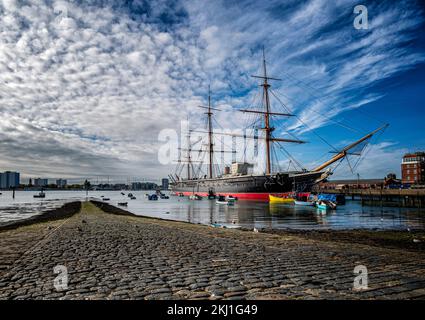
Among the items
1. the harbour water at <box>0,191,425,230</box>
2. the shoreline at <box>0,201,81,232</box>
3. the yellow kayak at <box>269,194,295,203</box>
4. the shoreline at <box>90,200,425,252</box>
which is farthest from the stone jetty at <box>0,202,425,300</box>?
the yellow kayak at <box>269,194,295,203</box>

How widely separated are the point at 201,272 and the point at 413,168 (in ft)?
454

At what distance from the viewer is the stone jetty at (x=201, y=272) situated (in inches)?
198

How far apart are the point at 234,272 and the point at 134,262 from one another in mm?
2855

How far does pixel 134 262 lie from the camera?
24.8 ft

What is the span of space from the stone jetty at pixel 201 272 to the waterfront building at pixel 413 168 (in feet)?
424

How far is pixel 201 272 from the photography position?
6.53 metres

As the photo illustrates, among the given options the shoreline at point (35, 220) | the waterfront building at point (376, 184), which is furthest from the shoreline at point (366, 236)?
the waterfront building at point (376, 184)

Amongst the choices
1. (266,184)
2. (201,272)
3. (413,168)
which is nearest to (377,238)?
(201,272)

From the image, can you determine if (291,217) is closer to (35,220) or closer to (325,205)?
(325,205)

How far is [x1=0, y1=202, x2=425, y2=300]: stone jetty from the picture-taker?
5039mm

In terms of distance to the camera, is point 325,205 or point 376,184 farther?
point 376,184

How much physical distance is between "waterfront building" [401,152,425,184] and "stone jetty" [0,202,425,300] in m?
129
